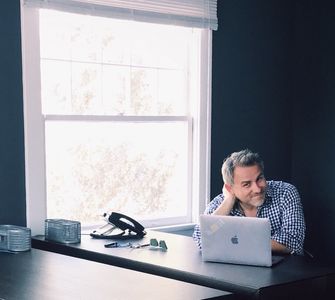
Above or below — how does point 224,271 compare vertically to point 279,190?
below

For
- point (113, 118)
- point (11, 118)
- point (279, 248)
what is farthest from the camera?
point (113, 118)

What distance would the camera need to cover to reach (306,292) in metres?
2.97

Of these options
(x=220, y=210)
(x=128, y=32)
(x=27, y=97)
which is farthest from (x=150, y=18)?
(x=220, y=210)

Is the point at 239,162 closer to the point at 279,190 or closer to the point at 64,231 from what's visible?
the point at 279,190

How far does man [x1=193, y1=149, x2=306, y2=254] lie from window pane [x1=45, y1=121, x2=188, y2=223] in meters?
0.82

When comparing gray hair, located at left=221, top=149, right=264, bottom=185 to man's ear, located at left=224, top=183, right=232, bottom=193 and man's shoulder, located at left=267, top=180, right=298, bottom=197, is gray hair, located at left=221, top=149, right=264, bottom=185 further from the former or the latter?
man's shoulder, located at left=267, top=180, right=298, bottom=197

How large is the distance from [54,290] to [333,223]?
283cm

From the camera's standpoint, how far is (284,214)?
12.0 feet

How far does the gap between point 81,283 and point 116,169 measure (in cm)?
160

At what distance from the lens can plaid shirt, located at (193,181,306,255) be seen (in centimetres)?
357

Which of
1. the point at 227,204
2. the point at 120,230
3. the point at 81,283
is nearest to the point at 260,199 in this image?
the point at 227,204

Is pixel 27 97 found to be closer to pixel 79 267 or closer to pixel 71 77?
pixel 71 77

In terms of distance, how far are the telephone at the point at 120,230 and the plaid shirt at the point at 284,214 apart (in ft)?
1.25

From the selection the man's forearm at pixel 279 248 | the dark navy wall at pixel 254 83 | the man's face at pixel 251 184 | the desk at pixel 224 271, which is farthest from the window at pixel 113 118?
the man's forearm at pixel 279 248
